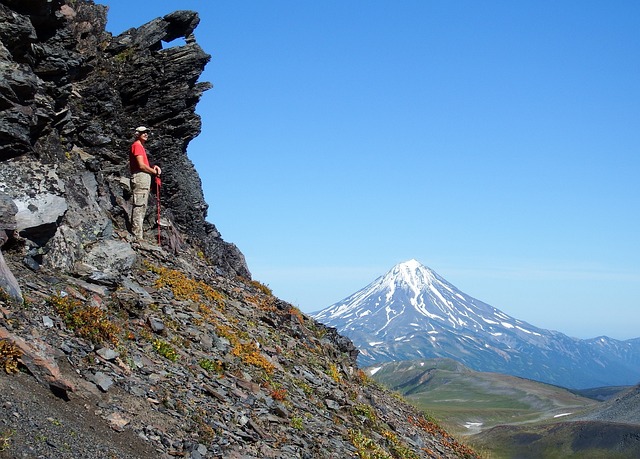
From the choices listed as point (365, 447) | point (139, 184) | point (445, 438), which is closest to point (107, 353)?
point (365, 447)

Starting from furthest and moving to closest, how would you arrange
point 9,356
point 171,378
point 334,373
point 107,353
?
point 334,373 < point 171,378 < point 107,353 < point 9,356

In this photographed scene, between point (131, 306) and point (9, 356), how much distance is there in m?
5.54

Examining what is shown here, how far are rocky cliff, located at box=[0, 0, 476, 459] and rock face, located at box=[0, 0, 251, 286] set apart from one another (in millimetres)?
65

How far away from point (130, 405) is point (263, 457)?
10.9ft

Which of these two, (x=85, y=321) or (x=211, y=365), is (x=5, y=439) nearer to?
(x=85, y=321)

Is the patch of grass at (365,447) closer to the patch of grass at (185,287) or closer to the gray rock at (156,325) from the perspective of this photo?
the gray rock at (156,325)

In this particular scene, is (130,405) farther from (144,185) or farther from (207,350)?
(144,185)

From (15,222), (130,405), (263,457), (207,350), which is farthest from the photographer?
(207,350)

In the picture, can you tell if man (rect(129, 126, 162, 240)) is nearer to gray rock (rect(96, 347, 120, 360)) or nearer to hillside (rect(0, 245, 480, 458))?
hillside (rect(0, 245, 480, 458))

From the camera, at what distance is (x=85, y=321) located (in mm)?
14391

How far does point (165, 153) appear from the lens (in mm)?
29484

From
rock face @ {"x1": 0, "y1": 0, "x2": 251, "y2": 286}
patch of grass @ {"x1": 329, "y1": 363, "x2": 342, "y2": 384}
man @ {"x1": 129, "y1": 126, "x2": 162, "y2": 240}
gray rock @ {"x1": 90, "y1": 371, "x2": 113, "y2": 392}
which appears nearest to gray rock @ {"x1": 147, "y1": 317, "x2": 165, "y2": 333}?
rock face @ {"x1": 0, "y1": 0, "x2": 251, "y2": 286}

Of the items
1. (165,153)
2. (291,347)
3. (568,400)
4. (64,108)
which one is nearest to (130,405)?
(291,347)

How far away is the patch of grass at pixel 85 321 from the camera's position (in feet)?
46.1
